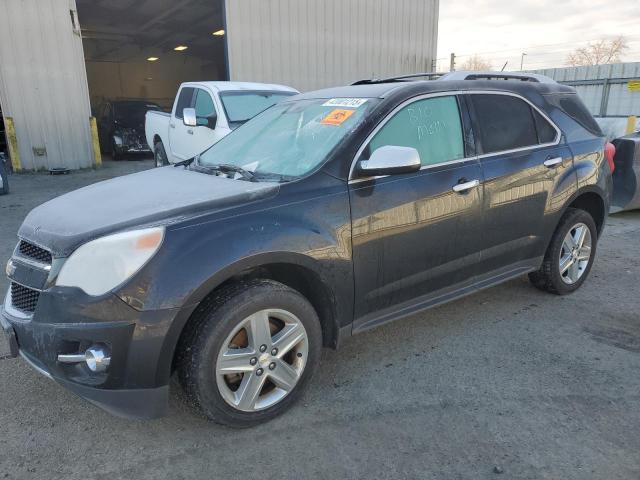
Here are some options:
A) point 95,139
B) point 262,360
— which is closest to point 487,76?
point 262,360

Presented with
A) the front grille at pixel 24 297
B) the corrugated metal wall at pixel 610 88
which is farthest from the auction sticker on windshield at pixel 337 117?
the corrugated metal wall at pixel 610 88

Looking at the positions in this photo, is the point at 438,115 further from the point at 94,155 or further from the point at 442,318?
the point at 94,155

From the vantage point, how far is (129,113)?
1515cm

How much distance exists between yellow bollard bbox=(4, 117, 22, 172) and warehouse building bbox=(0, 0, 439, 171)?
2cm

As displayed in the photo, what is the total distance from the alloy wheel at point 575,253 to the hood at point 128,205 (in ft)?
9.07

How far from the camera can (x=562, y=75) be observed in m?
18.2

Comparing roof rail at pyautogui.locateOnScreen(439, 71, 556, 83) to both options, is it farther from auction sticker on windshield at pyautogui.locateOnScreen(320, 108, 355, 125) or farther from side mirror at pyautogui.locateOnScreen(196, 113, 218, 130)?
side mirror at pyautogui.locateOnScreen(196, 113, 218, 130)

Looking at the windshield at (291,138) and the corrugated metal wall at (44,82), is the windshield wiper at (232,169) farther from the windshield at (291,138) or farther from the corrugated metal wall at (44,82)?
the corrugated metal wall at (44,82)

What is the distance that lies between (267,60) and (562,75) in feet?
36.7

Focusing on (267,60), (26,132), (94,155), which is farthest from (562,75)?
(26,132)

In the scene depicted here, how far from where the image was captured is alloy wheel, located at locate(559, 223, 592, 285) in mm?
4203

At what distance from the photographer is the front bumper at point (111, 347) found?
219 cm

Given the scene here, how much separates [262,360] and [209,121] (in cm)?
557

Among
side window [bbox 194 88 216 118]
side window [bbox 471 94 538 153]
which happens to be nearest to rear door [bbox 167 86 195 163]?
side window [bbox 194 88 216 118]
